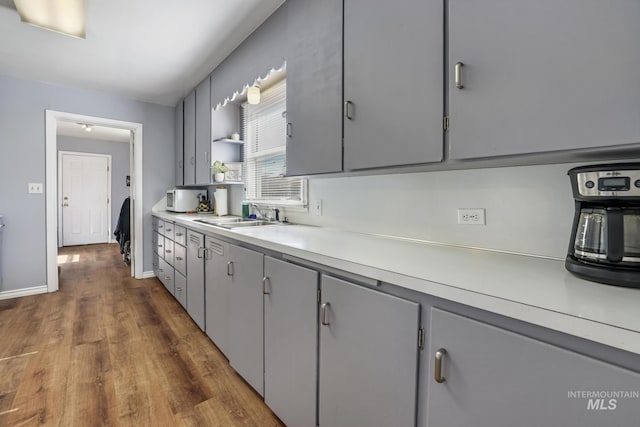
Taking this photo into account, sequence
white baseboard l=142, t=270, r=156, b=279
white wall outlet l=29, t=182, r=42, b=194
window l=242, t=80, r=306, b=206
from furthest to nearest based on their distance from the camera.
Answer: white baseboard l=142, t=270, r=156, b=279
white wall outlet l=29, t=182, r=42, b=194
window l=242, t=80, r=306, b=206

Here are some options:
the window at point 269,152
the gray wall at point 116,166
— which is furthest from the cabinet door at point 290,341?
the gray wall at point 116,166

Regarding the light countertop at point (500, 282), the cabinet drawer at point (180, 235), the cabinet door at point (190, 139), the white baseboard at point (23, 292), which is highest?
the cabinet door at point (190, 139)

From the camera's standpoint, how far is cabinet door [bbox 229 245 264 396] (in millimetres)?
1629

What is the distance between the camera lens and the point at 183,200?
3.89 metres

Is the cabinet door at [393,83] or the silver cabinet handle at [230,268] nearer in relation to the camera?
the cabinet door at [393,83]

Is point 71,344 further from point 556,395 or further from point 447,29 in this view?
point 447,29

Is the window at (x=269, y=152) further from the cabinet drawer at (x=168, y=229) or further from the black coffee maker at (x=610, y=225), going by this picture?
the black coffee maker at (x=610, y=225)

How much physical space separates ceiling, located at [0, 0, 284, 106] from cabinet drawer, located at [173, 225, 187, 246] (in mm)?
1608

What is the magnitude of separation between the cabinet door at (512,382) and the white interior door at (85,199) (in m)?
8.00

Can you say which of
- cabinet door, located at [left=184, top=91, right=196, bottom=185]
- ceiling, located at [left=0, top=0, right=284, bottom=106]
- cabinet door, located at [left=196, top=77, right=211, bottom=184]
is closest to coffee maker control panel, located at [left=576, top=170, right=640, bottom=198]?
ceiling, located at [left=0, top=0, right=284, bottom=106]

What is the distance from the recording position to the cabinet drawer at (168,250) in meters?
3.23

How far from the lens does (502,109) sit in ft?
3.11

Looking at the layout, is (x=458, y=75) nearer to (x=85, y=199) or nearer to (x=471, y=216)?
(x=471, y=216)

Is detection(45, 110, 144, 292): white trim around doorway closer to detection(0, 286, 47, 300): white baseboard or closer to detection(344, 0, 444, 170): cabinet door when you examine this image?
detection(0, 286, 47, 300): white baseboard
